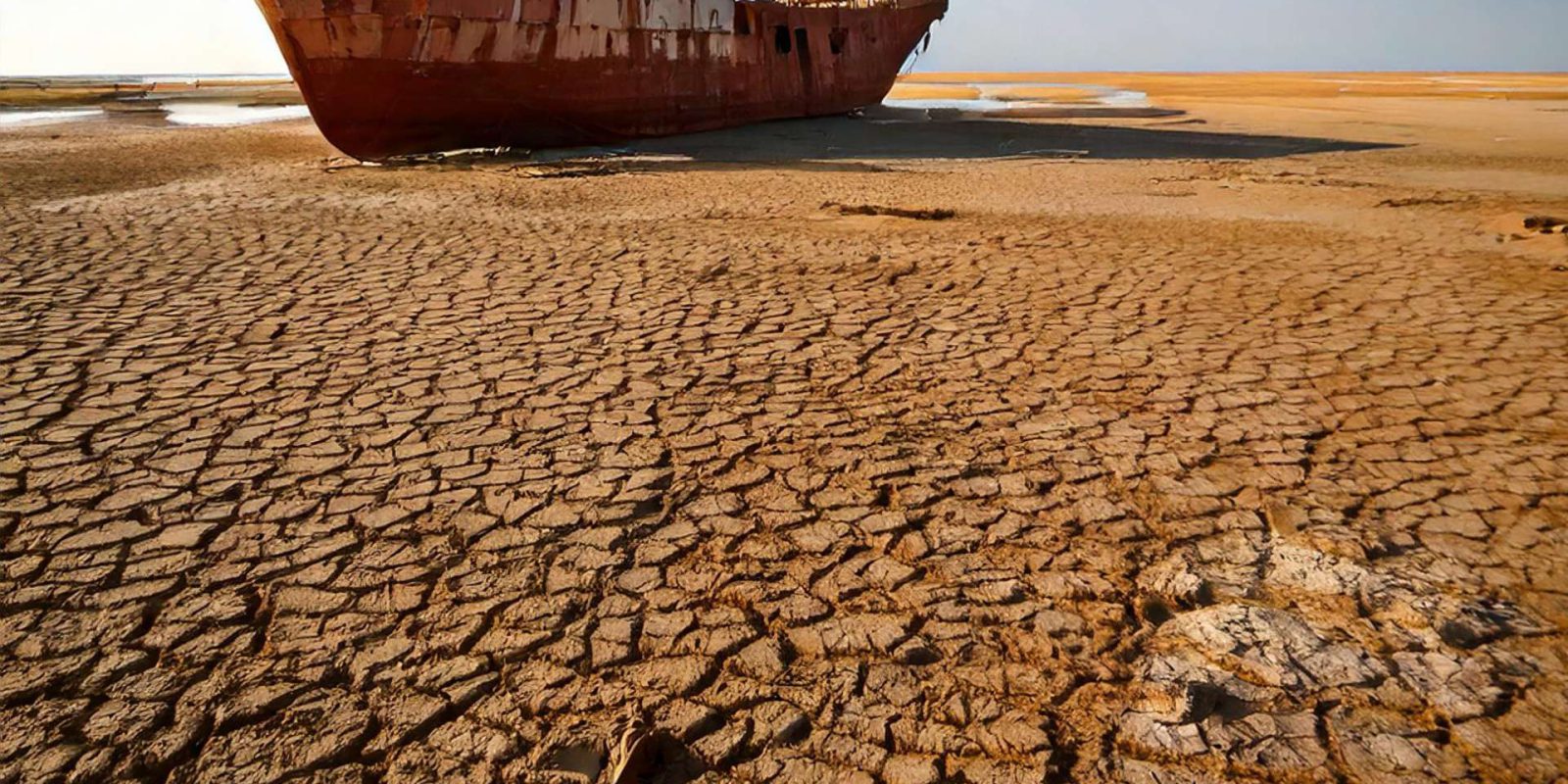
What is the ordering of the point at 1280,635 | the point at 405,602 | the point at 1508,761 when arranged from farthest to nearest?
the point at 405,602 < the point at 1280,635 < the point at 1508,761

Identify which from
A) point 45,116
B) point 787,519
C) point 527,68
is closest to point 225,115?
point 45,116

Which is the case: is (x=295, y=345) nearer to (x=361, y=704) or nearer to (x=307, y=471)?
(x=307, y=471)

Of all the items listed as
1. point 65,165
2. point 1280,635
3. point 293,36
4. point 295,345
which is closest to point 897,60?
point 293,36

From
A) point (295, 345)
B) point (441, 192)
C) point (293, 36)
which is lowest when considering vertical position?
point (295, 345)

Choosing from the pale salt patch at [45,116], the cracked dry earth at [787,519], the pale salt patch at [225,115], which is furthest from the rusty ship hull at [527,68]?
the pale salt patch at [45,116]

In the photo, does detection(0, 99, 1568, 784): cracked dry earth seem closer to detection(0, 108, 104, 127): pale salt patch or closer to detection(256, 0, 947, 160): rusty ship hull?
detection(256, 0, 947, 160): rusty ship hull

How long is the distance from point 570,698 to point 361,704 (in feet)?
1.35

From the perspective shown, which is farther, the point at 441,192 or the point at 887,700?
the point at 441,192

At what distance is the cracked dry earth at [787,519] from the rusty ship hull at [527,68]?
5698 millimetres

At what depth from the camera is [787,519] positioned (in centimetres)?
245

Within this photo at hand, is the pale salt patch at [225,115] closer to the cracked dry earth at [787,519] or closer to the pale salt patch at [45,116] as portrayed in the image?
the pale salt patch at [45,116]

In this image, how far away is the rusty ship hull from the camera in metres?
10.1

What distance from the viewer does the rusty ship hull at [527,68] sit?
10133mm

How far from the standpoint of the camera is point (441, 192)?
322 inches
